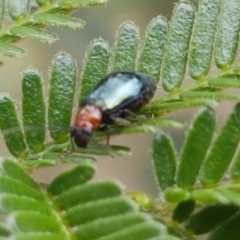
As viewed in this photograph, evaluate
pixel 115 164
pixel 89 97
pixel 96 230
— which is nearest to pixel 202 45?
pixel 89 97

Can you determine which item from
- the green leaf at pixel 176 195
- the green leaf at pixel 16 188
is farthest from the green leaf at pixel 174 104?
the green leaf at pixel 16 188

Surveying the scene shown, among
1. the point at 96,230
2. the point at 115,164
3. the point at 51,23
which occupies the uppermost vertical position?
the point at 51,23

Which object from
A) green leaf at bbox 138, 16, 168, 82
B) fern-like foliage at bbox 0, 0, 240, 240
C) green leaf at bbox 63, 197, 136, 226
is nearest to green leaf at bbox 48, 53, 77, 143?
fern-like foliage at bbox 0, 0, 240, 240

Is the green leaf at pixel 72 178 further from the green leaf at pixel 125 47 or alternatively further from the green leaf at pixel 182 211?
the green leaf at pixel 125 47

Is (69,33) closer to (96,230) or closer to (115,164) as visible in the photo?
(115,164)

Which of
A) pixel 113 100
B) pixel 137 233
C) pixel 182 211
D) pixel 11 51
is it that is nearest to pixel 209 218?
pixel 182 211
